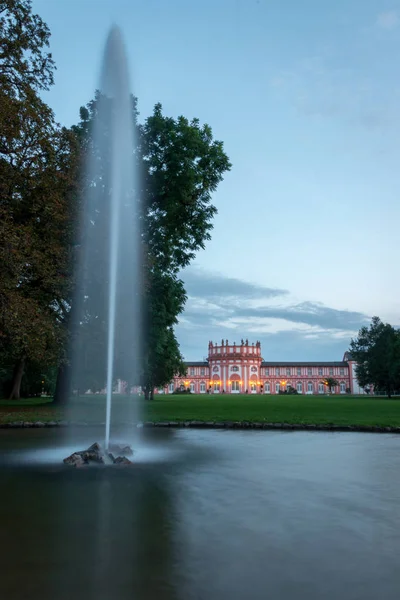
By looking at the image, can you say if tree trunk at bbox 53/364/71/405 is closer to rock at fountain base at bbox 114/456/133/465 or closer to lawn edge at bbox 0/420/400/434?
Answer: lawn edge at bbox 0/420/400/434

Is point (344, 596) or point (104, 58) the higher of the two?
point (104, 58)

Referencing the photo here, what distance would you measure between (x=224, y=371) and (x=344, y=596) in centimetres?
14658

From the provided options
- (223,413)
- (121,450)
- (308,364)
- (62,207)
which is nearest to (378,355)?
(223,413)

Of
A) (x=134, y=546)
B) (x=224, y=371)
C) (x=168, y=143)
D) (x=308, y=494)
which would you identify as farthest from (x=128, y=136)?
(x=224, y=371)

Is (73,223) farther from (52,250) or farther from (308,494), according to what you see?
(308,494)

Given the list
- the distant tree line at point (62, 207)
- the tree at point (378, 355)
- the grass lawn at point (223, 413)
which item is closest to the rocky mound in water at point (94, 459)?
the distant tree line at point (62, 207)

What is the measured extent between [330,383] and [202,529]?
13619cm

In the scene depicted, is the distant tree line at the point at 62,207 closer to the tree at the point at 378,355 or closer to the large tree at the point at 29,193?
the large tree at the point at 29,193

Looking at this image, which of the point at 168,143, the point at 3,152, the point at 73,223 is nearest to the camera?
the point at 3,152

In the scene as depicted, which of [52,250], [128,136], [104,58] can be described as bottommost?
[52,250]

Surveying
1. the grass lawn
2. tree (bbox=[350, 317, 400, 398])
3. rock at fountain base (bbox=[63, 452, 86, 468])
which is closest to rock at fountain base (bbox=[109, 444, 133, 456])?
rock at fountain base (bbox=[63, 452, 86, 468])

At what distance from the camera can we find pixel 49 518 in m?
6.27

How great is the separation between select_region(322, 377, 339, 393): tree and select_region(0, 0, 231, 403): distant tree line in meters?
112

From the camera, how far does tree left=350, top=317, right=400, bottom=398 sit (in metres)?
69.2
